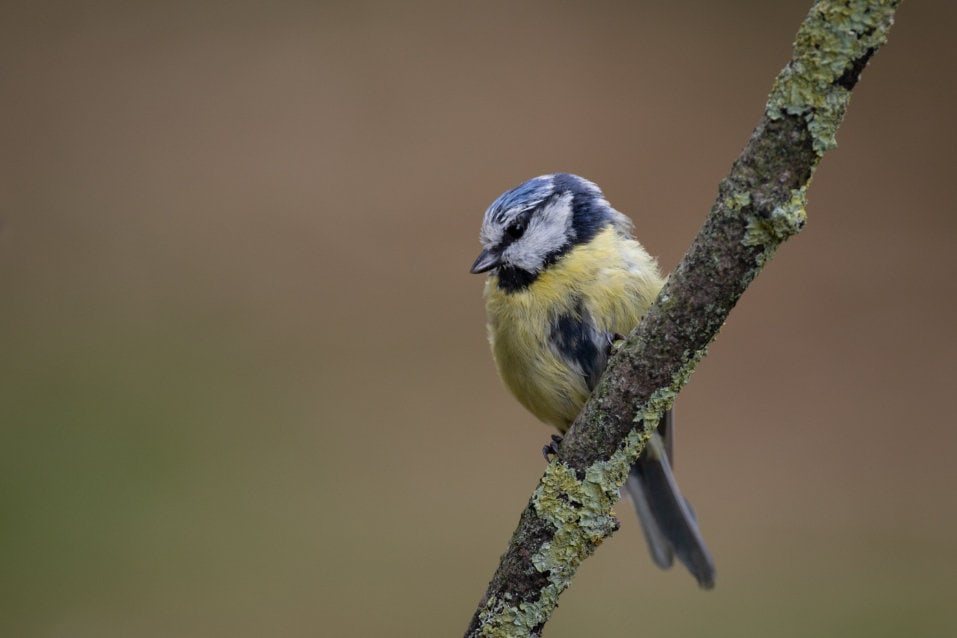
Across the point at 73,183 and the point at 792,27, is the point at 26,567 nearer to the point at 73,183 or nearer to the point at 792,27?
the point at 73,183

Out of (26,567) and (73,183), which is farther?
(73,183)

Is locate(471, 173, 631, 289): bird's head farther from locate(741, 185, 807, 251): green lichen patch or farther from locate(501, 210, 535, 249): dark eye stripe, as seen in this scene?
locate(741, 185, 807, 251): green lichen patch

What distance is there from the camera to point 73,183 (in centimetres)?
349

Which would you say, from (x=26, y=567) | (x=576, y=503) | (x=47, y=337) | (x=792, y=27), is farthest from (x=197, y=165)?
(x=576, y=503)

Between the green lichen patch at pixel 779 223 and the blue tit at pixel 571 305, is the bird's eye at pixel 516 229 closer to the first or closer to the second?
the blue tit at pixel 571 305

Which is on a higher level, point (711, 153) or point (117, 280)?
point (711, 153)

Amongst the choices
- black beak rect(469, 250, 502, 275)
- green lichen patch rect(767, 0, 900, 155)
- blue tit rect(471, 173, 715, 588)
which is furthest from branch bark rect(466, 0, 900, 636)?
black beak rect(469, 250, 502, 275)

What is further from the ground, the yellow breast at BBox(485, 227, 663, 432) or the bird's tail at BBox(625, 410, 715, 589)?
the yellow breast at BBox(485, 227, 663, 432)

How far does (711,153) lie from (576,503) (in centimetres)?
241

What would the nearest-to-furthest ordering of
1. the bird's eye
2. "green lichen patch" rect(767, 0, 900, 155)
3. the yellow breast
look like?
"green lichen patch" rect(767, 0, 900, 155) → the yellow breast → the bird's eye

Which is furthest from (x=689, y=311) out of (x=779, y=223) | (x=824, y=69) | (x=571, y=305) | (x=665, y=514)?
(x=665, y=514)

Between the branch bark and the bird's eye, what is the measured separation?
0.66 meters

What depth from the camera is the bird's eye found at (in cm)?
175

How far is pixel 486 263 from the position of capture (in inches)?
69.1
